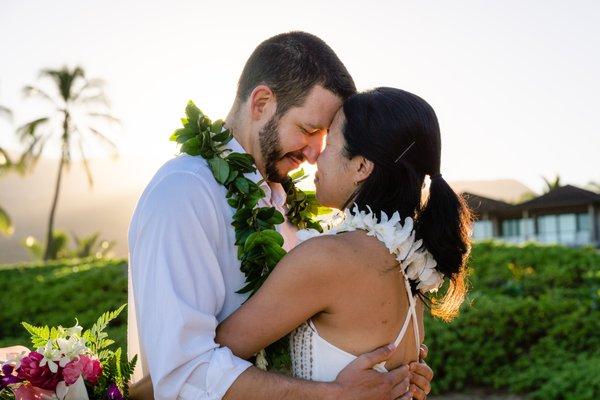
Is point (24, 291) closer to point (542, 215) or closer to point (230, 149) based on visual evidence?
point (230, 149)

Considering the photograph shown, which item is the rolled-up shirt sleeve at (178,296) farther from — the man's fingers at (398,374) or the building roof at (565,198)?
the building roof at (565,198)

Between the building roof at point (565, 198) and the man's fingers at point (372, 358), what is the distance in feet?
121

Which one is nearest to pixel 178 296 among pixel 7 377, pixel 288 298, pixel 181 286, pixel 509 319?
pixel 181 286

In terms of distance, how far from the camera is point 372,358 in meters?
2.84

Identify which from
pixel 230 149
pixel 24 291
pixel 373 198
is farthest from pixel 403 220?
pixel 24 291

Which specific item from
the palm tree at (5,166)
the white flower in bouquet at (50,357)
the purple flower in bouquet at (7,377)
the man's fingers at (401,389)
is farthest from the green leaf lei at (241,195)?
the palm tree at (5,166)

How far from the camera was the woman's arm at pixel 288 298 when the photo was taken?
274 cm

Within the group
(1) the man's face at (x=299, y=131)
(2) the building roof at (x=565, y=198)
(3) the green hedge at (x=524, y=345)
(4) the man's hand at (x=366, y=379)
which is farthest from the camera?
(2) the building roof at (x=565, y=198)

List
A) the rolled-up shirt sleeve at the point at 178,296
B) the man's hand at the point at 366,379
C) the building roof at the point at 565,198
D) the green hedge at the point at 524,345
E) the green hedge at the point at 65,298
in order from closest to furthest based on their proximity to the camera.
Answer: the rolled-up shirt sleeve at the point at 178,296 → the man's hand at the point at 366,379 → the green hedge at the point at 524,345 → the green hedge at the point at 65,298 → the building roof at the point at 565,198

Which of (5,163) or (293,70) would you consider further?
(5,163)

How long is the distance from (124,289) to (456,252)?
36.0ft

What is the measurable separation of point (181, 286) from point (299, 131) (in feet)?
3.28

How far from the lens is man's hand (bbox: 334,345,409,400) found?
2.81 meters

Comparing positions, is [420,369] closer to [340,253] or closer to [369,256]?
[369,256]
